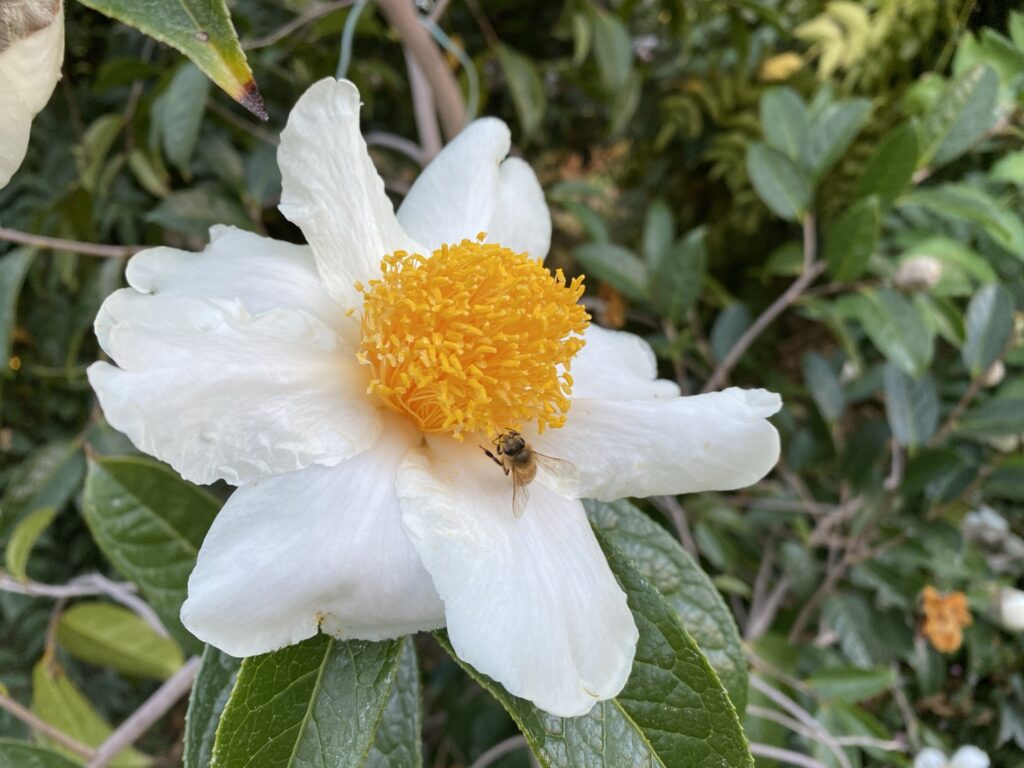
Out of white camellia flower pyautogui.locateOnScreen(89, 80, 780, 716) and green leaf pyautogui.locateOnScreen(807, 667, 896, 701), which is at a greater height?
white camellia flower pyautogui.locateOnScreen(89, 80, 780, 716)

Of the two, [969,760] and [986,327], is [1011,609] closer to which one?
[969,760]

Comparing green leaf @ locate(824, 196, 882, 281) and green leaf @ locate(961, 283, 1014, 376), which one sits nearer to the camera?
green leaf @ locate(824, 196, 882, 281)

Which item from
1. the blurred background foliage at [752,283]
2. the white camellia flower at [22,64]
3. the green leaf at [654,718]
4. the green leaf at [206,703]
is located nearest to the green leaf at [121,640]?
the blurred background foliage at [752,283]

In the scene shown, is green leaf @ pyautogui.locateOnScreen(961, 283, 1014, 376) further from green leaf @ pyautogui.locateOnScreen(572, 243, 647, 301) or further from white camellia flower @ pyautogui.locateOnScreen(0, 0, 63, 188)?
white camellia flower @ pyautogui.locateOnScreen(0, 0, 63, 188)

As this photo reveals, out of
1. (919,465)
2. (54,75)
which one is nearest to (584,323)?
(54,75)

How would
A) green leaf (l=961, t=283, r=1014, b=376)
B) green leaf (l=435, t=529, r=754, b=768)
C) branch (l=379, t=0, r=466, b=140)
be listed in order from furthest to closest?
1. green leaf (l=961, t=283, r=1014, b=376)
2. branch (l=379, t=0, r=466, b=140)
3. green leaf (l=435, t=529, r=754, b=768)

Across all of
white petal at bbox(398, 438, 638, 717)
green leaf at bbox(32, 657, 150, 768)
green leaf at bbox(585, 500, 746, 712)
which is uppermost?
white petal at bbox(398, 438, 638, 717)

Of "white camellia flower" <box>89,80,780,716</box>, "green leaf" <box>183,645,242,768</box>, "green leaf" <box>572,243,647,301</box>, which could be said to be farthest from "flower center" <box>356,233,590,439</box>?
"green leaf" <box>572,243,647,301</box>

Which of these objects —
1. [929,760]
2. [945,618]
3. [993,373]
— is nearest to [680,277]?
[993,373]
